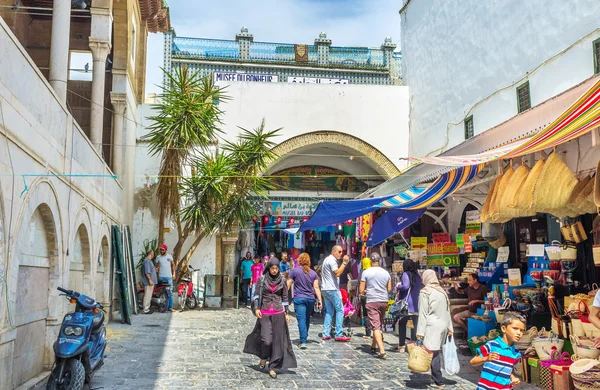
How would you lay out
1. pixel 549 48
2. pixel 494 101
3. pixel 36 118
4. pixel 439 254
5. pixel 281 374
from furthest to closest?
pixel 494 101 < pixel 439 254 < pixel 549 48 < pixel 281 374 < pixel 36 118

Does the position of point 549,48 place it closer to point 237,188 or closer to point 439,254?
point 439,254

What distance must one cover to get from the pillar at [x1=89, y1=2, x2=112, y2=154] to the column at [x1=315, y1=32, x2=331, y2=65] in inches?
467

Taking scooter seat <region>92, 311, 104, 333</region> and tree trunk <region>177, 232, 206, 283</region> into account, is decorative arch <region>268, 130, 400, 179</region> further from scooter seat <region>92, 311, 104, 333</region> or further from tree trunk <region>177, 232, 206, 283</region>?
scooter seat <region>92, 311, 104, 333</region>

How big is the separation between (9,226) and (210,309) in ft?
33.6

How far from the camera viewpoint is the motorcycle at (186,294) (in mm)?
14562

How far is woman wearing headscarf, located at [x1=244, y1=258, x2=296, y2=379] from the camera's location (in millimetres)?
6984

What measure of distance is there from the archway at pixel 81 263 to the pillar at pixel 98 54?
2.68 metres

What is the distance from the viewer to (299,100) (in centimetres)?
1786

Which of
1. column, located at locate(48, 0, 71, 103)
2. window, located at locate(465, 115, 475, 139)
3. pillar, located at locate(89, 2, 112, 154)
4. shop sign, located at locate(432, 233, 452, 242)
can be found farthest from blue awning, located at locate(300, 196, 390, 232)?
column, located at locate(48, 0, 71, 103)

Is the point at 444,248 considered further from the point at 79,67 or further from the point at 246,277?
the point at 79,67

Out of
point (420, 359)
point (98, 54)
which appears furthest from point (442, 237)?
point (98, 54)

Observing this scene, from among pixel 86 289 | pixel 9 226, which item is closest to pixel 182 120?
pixel 86 289

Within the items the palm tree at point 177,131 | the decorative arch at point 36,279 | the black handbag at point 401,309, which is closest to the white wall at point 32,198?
the decorative arch at point 36,279

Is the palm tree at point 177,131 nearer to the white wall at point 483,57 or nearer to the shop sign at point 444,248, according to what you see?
the white wall at point 483,57
